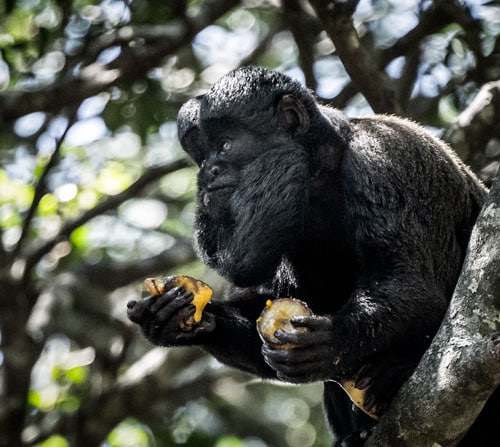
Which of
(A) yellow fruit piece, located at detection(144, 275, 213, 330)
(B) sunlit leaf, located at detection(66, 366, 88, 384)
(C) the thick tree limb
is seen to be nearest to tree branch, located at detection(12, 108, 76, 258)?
(B) sunlit leaf, located at detection(66, 366, 88, 384)

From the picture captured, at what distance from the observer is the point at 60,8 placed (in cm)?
788

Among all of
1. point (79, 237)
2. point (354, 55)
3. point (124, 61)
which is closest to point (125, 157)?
point (79, 237)

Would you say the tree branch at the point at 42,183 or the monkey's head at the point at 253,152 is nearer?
the monkey's head at the point at 253,152

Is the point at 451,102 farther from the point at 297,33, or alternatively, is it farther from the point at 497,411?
the point at 497,411

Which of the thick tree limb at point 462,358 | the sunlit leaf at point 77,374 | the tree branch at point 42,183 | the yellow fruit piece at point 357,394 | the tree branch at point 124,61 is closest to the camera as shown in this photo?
the thick tree limb at point 462,358

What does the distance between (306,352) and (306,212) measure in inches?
45.6

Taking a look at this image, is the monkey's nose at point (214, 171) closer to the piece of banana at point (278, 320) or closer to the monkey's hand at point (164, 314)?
the monkey's hand at point (164, 314)

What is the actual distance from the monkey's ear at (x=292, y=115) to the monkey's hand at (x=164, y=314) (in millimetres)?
1159

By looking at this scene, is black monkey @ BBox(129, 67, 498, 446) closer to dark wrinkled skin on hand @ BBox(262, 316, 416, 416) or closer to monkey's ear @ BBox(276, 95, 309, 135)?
monkey's ear @ BBox(276, 95, 309, 135)

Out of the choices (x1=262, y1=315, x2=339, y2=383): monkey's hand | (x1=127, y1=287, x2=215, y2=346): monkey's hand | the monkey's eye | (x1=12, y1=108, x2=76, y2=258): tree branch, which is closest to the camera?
(x1=262, y1=315, x2=339, y2=383): monkey's hand

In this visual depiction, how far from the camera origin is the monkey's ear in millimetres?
5367

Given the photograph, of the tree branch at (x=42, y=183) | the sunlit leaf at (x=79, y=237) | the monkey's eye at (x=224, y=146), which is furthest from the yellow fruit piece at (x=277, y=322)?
the sunlit leaf at (x=79, y=237)

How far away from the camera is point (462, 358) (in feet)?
12.1

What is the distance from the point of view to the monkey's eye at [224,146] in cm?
529
